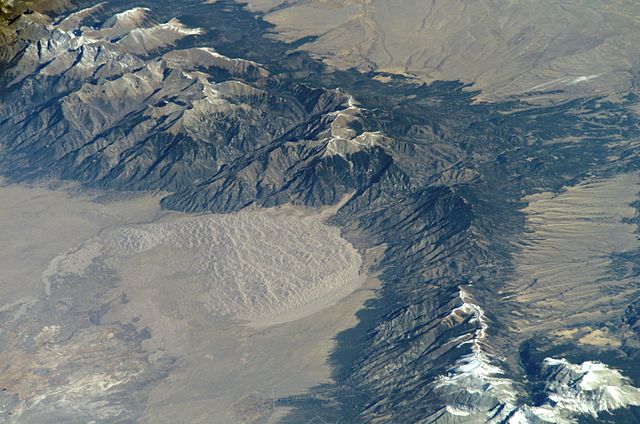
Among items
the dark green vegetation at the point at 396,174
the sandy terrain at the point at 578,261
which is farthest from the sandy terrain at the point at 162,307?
the sandy terrain at the point at 578,261

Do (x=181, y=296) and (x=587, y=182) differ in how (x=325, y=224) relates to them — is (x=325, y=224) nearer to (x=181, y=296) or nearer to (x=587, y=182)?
(x=181, y=296)

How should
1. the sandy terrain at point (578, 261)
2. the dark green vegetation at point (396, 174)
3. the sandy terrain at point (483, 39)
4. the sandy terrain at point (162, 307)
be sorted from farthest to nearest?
1. the sandy terrain at point (483, 39)
2. the sandy terrain at point (578, 261)
3. the sandy terrain at point (162, 307)
4. the dark green vegetation at point (396, 174)

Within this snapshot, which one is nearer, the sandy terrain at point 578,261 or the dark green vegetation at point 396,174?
the dark green vegetation at point 396,174

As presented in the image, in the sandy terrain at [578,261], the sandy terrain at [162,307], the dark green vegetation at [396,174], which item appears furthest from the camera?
the sandy terrain at [578,261]

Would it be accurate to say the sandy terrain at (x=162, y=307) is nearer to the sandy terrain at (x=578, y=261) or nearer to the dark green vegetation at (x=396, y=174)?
the dark green vegetation at (x=396, y=174)

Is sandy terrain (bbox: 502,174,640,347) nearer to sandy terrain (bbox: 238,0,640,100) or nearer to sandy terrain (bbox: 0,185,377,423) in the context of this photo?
sandy terrain (bbox: 0,185,377,423)

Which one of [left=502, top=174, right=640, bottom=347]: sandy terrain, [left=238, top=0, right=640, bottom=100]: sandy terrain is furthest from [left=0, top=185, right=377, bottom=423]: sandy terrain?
[left=238, top=0, right=640, bottom=100]: sandy terrain

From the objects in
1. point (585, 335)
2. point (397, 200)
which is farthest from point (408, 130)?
point (585, 335)
